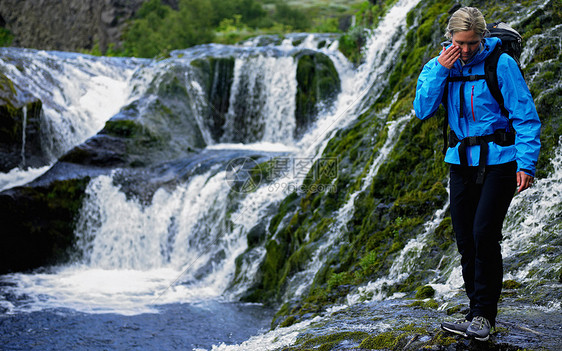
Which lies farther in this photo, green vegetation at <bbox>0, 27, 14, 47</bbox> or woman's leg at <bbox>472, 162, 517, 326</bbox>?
green vegetation at <bbox>0, 27, 14, 47</bbox>

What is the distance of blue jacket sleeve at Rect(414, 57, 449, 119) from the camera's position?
3540mm

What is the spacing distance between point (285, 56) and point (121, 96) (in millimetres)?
6127

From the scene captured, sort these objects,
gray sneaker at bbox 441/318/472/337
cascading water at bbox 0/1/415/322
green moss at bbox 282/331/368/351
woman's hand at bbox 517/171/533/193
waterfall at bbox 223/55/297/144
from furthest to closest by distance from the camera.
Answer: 1. waterfall at bbox 223/55/297/144
2. cascading water at bbox 0/1/415/322
3. green moss at bbox 282/331/368/351
4. gray sneaker at bbox 441/318/472/337
5. woman's hand at bbox 517/171/533/193

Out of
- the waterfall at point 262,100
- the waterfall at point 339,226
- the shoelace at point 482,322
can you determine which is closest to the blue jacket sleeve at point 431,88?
the shoelace at point 482,322

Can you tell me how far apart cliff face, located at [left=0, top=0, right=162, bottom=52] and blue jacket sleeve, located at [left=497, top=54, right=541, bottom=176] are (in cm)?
3601

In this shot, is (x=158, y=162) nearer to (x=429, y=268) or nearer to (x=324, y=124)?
(x=324, y=124)

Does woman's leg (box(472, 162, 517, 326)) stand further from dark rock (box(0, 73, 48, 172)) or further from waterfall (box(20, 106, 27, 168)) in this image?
waterfall (box(20, 106, 27, 168))

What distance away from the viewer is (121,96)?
1902 centimetres

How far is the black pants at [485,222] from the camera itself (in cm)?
336

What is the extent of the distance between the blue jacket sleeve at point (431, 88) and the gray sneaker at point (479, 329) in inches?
55.5

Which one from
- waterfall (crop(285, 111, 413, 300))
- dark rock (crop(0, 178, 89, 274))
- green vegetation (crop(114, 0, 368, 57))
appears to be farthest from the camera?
green vegetation (crop(114, 0, 368, 57))

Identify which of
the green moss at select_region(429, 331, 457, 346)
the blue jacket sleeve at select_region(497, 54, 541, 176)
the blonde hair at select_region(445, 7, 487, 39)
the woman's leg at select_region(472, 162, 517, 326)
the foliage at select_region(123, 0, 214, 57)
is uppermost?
the foliage at select_region(123, 0, 214, 57)

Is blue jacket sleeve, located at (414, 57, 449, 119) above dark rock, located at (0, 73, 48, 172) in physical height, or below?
above

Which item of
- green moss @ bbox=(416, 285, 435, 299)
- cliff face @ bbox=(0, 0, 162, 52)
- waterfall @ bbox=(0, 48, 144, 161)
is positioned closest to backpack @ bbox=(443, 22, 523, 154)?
green moss @ bbox=(416, 285, 435, 299)
